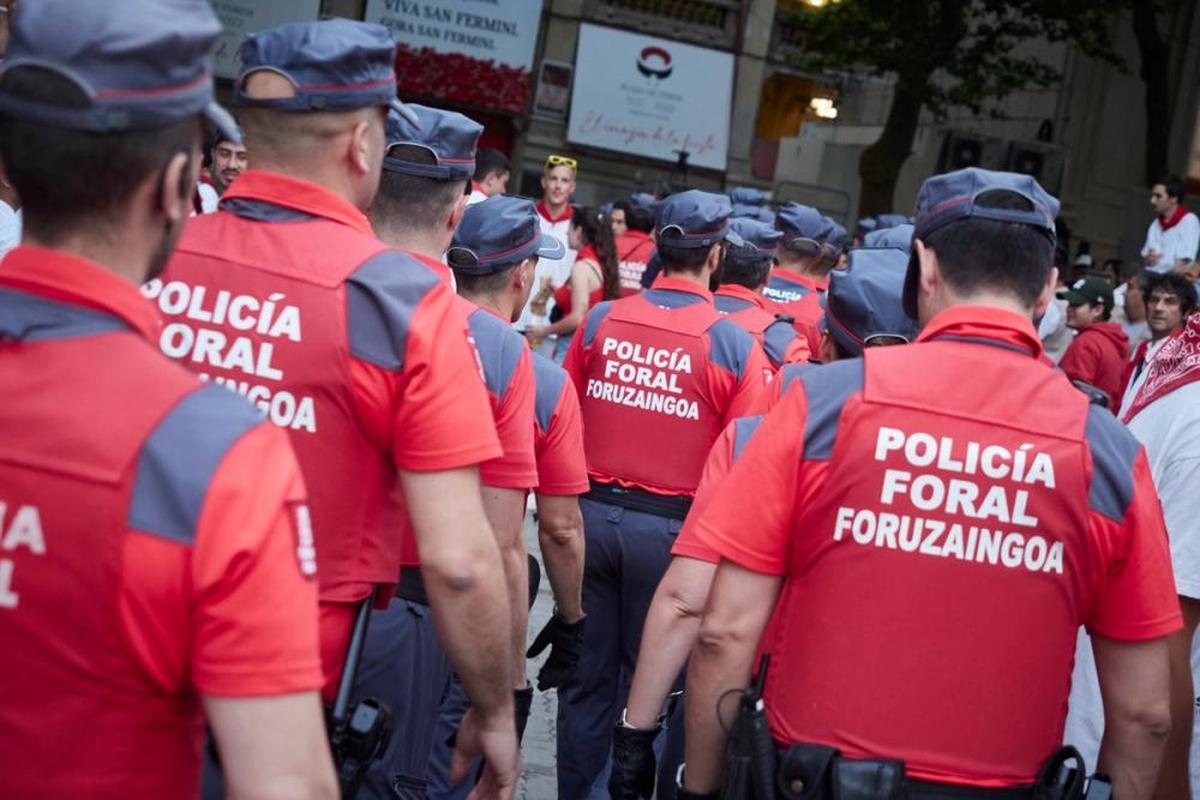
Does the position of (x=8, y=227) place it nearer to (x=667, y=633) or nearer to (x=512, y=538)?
(x=512, y=538)

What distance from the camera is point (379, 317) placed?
2.74 metres

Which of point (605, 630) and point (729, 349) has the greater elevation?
point (729, 349)

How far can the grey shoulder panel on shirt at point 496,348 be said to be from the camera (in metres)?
Answer: 3.97

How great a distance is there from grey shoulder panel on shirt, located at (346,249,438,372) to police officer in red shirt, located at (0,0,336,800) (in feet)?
2.54

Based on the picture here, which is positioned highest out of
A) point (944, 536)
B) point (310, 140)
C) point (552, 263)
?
point (310, 140)

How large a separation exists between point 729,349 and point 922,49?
19.2 m

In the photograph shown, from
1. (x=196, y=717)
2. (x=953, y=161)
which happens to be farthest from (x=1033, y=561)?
(x=953, y=161)

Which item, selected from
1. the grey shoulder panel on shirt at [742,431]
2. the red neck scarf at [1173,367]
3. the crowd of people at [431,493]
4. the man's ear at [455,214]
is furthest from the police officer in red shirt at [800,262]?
the grey shoulder panel on shirt at [742,431]

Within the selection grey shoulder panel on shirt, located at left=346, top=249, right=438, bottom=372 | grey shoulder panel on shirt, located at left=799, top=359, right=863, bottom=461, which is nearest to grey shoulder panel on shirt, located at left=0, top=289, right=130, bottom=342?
grey shoulder panel on shirt, located at left=346, top=249, right=438, bottom=372

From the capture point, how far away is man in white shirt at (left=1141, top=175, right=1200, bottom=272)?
15875mm

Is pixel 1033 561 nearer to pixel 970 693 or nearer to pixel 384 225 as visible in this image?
pixel 970 693

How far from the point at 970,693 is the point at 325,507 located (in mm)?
1235

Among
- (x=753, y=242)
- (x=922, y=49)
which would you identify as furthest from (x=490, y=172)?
(x=922, y=49)

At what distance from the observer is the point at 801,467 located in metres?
2.93
